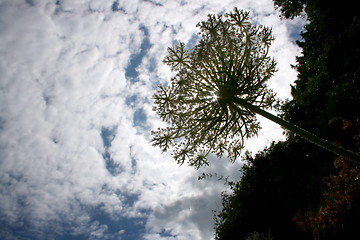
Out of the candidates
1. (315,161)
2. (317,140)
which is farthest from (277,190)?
(317,140)

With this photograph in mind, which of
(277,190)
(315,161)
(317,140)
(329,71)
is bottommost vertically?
(317,140)

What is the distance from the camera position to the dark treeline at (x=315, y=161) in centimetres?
609

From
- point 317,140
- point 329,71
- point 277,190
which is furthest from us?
point 277,190

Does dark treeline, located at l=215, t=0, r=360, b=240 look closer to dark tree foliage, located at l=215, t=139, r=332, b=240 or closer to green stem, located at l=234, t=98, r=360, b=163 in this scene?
dark tree foliage, located at l=215, t=139, r=332, b=240

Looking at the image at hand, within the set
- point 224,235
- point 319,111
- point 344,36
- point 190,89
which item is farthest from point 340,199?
point 224,235

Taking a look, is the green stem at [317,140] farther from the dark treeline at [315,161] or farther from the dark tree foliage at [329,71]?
the dark tree foliage at [329,71]

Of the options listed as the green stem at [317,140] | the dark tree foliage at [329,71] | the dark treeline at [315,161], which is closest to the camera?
the green stem at [317,140]

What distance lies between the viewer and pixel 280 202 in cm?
1148

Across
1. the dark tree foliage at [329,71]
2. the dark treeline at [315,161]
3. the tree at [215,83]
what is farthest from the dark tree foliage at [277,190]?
the tree at [215,83]

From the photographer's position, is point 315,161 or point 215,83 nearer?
point 215,83

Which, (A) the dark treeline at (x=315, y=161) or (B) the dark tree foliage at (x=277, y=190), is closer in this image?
(A) the dark treeline at (x=315, y=161)

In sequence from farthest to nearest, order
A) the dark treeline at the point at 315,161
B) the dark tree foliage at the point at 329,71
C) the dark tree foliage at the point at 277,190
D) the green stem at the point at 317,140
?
the dark tree foliage at the point at 277,190 < the dark tree foliage at the point at 329,71 < the dark treeline at the point at 315,161 < the green stem at the point at 317,140

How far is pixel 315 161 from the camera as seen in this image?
392 inches

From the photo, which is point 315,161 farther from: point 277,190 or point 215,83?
point 215,83
